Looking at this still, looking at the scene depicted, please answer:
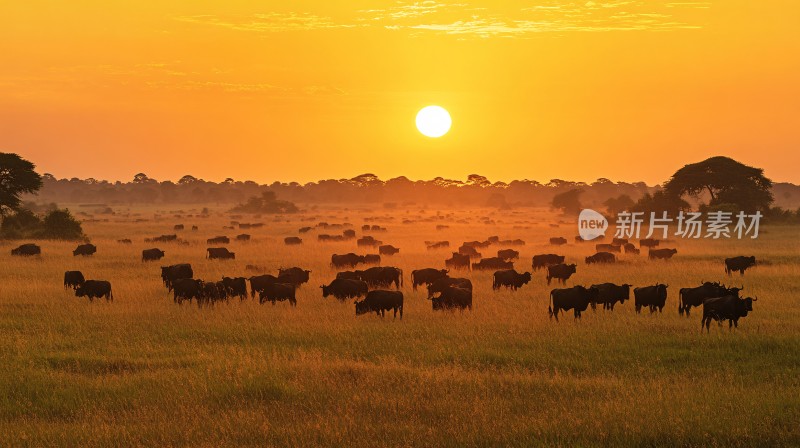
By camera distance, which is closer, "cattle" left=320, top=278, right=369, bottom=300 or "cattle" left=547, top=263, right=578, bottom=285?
"cattle" left=320, top=278, right=369, bottom=300

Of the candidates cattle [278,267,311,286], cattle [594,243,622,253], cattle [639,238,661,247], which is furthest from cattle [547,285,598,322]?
cattle [639,238,661,247]

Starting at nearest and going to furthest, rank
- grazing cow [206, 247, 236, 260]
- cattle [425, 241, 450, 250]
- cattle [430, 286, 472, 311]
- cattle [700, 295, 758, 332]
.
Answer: cattle [700, 295, 758, 332] < cattle [430, 286, 472, 311] < grazing cow [206, 247, 236, 260] < cattle [425, 241, 450, 250]

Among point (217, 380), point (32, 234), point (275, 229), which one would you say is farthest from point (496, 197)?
point (217, 380)

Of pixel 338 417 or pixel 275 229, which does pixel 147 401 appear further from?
pixel 275 229

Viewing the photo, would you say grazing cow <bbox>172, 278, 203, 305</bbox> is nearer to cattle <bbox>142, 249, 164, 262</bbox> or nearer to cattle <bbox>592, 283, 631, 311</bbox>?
cattle <bbox>592, 283, 631, 311</bbox>

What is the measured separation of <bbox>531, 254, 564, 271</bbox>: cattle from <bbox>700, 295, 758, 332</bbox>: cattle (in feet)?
52.8

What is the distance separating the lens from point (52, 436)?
11.8 meters

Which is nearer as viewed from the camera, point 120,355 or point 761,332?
point 120,355

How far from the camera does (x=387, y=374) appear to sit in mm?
15188

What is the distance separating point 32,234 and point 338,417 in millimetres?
49801

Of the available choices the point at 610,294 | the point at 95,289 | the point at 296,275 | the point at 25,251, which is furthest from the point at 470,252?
the point at 25,251

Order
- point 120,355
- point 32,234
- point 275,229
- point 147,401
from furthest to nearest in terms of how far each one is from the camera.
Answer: point 275,229 → point 32,234 → point 120,355 → point 147,401

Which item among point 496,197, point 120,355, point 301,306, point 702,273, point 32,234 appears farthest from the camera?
point 496,197

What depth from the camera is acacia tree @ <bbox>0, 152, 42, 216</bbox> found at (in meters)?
55.6
